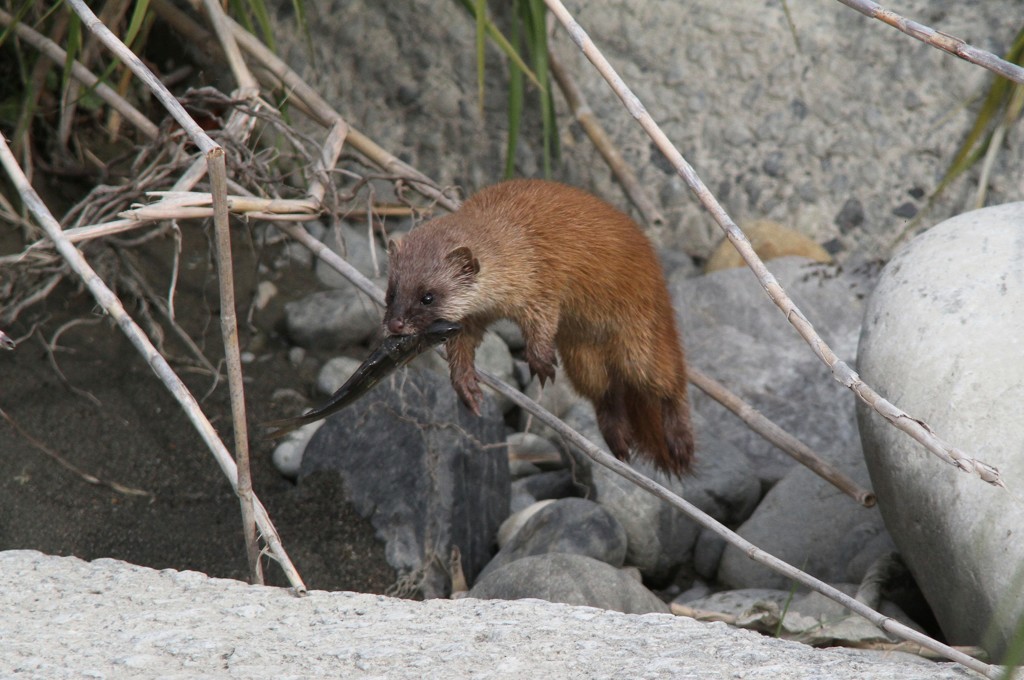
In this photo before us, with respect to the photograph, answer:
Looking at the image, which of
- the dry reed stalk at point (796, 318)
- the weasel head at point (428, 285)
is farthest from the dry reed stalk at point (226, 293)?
the dry reed stalk at point (796, 318)

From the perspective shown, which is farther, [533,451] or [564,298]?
[533,451]

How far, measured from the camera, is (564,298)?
2.83 metres

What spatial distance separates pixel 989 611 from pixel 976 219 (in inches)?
42.7

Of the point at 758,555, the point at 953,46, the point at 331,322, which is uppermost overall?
the point at 953,46

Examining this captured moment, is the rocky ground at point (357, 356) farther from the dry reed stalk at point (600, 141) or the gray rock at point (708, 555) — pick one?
the gray rock at point (708, 555)

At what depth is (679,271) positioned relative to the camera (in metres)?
4.93

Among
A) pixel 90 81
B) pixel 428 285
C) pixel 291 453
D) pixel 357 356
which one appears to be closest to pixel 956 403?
pixel 428 285

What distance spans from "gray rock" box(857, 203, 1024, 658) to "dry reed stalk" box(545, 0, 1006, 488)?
19.4 inches

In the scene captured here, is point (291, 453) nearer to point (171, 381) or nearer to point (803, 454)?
point (171, 381)

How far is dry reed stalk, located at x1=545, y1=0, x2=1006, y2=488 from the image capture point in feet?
6.66

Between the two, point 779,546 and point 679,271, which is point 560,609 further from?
point 679,271

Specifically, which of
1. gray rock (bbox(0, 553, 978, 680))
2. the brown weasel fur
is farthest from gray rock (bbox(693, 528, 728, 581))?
gray rock (bbox(0, 553, 978, 680))

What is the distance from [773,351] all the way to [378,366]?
259 centimetres

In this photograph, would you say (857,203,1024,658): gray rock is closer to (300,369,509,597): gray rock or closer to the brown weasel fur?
the brown weasel fur
